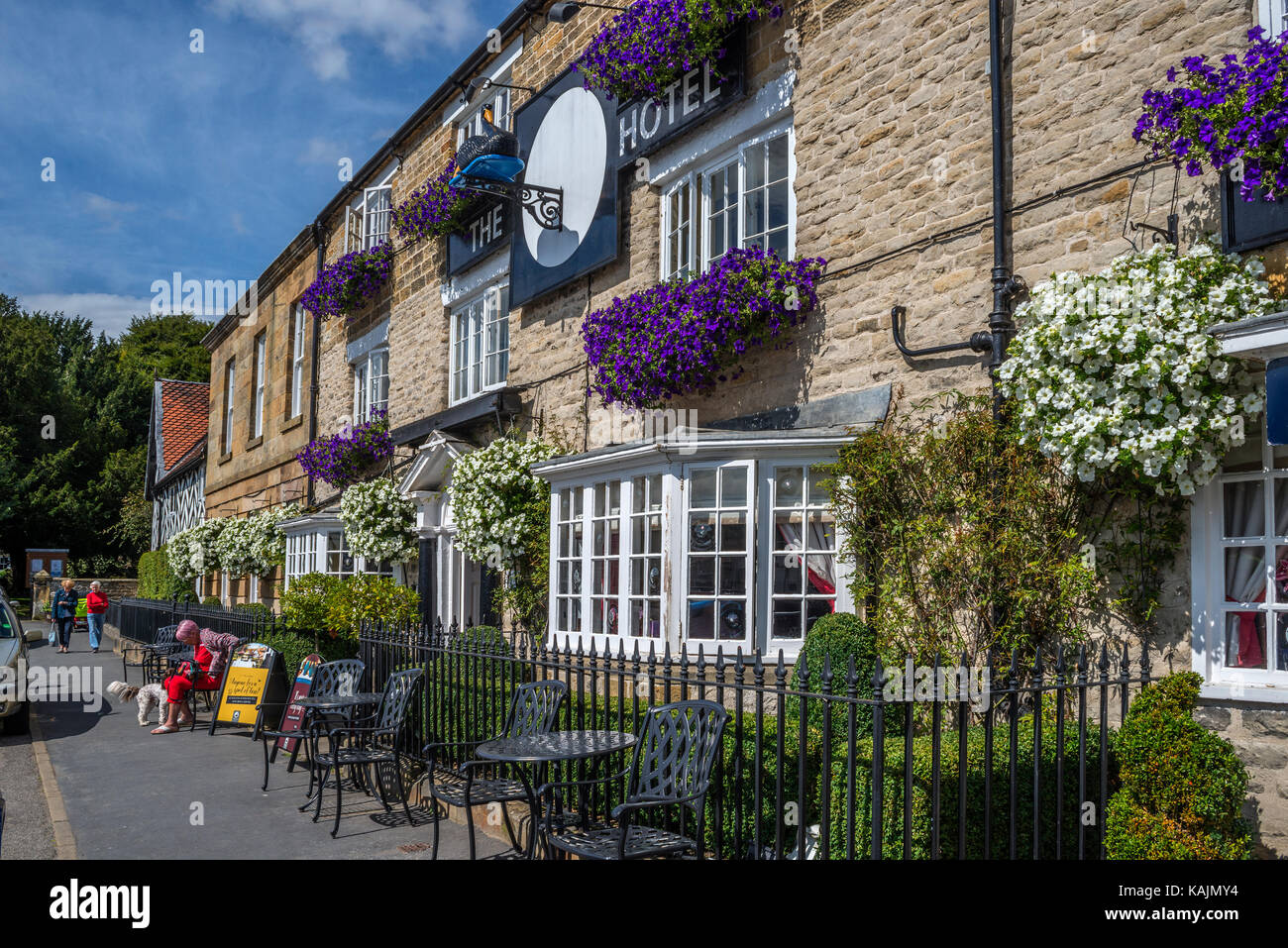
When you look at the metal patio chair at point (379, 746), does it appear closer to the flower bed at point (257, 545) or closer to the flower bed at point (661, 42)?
the flower bed at point (661, 42)

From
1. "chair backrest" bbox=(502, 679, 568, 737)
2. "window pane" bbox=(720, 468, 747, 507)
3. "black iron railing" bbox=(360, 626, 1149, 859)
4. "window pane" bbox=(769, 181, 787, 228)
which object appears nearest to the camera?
"black iron railing" bbox=(360, 626, 1149, 859)

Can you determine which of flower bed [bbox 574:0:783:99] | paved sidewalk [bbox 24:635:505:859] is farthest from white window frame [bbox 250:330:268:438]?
flower bed [bbox 574:0:783:99]

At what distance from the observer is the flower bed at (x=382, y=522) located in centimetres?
1481

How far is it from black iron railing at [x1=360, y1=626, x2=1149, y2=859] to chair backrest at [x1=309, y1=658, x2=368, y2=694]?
110 cm

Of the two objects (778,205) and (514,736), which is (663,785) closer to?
(514,736)

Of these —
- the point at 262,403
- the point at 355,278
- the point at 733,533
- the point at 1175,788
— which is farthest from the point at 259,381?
the point at 1175,788

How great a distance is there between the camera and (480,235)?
47.7 ft

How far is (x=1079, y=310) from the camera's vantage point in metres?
6.21

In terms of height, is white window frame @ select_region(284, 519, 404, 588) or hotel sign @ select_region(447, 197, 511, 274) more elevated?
hotel sign @ select_region(447, 197, 511, 274)

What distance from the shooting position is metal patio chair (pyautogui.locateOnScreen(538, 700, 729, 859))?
4.87 metres

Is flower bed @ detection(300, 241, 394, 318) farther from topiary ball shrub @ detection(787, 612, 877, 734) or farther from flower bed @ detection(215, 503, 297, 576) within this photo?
topiary ball shrub @ detection(787, 612, 877, 734)

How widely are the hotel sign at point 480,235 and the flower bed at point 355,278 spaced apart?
2766 mm

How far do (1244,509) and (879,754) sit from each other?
10.8 ft

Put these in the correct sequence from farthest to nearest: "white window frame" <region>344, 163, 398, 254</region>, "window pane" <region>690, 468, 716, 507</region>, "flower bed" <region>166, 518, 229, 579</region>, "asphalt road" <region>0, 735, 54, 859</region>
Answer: "flower bed" <region>166, 518, 229, 579</region>
"white window frame" <region>344, 163, 398, 254</region>
"window pane" <region>690, 468, 716, 507</region>
"asphalt road" <region>0, 735, 54, 859</region>
